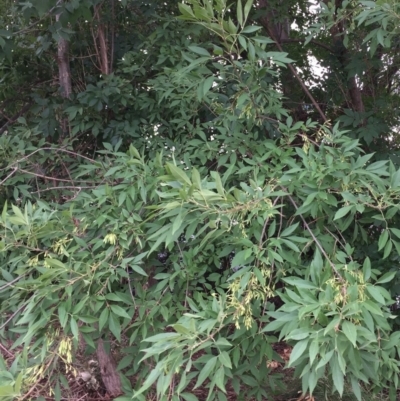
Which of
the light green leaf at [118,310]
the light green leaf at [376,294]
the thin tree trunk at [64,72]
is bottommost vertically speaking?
the light green leaf at [118,310]

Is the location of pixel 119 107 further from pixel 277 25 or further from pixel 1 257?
pixel 277 25

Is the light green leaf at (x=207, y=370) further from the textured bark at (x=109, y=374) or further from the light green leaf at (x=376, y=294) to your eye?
the textured bark at (x=109, y=374)

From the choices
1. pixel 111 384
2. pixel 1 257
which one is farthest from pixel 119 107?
pixel 111 384

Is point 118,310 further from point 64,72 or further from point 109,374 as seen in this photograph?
point 64,72

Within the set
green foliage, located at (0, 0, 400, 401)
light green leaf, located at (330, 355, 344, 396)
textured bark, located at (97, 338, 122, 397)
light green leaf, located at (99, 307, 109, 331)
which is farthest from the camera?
textured bark, located at (97, 338, 122, 397)

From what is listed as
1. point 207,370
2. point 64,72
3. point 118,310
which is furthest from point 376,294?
point 64,72

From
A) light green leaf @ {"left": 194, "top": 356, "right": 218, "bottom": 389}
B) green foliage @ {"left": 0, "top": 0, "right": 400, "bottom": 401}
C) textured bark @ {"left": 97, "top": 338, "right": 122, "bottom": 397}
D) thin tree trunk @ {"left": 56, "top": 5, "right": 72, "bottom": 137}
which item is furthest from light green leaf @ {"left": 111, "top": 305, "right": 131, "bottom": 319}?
thin tree trunk @ {"left": 56, "top": 5, "right": 72, "bottom": 137}

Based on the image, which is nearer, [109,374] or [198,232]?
[198,232]

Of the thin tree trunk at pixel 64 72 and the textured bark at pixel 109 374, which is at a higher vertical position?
the thin tree trunk at pixel 64 72

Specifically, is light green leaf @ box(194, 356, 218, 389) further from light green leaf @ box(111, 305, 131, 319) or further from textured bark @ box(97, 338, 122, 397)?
textured bark @ box(97, 338, 122, 397)

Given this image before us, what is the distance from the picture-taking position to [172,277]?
1869mm

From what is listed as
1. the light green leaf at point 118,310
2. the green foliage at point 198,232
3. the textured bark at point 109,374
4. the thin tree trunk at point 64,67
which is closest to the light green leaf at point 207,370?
the green foliage at point 198,232

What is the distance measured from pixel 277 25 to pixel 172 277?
9.09 feet

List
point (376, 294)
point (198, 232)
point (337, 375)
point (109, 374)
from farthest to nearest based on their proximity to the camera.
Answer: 1. point (109, 374)
2. point (198, 232)
3. point (376, 294)
4. point (337, 375)
